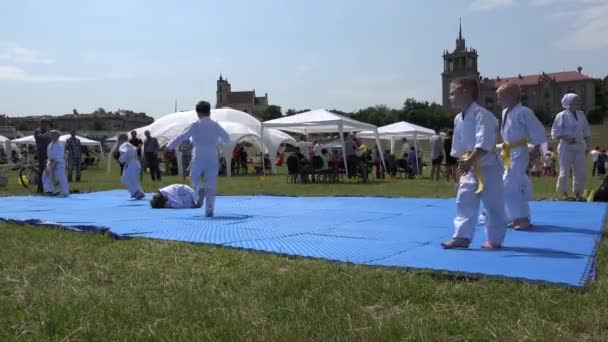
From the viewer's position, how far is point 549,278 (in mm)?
4184

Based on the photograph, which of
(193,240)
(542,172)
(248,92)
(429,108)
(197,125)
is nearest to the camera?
(193,240)

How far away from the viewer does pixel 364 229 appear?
281 inches

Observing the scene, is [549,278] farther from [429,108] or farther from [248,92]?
[248,92]

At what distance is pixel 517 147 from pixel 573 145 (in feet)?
12.9

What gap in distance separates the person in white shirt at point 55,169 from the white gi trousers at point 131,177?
7.63 feet

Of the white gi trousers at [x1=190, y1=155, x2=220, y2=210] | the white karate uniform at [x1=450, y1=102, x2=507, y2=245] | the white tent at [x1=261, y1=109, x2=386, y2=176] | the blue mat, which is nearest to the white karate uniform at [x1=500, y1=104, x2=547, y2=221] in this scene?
the blue mat

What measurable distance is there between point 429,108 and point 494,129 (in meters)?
137

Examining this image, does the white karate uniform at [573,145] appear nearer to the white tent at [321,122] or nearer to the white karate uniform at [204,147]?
the white karate uniform at [204,147]

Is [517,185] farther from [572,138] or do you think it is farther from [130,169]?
[130,169]

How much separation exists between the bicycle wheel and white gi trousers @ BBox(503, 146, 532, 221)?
15.2 metres

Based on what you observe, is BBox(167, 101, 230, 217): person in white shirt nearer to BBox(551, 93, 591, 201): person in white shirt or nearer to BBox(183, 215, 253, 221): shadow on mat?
BBox(183, 215, 253, 221): shadow on mat

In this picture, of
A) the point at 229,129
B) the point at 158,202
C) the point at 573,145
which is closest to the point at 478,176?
the point at 573,145

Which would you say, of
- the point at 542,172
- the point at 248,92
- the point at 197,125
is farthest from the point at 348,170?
the point at 248,92

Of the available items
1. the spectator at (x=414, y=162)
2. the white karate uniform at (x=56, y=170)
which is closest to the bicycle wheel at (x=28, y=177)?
the white karate uniform at (x=56, y=170)
